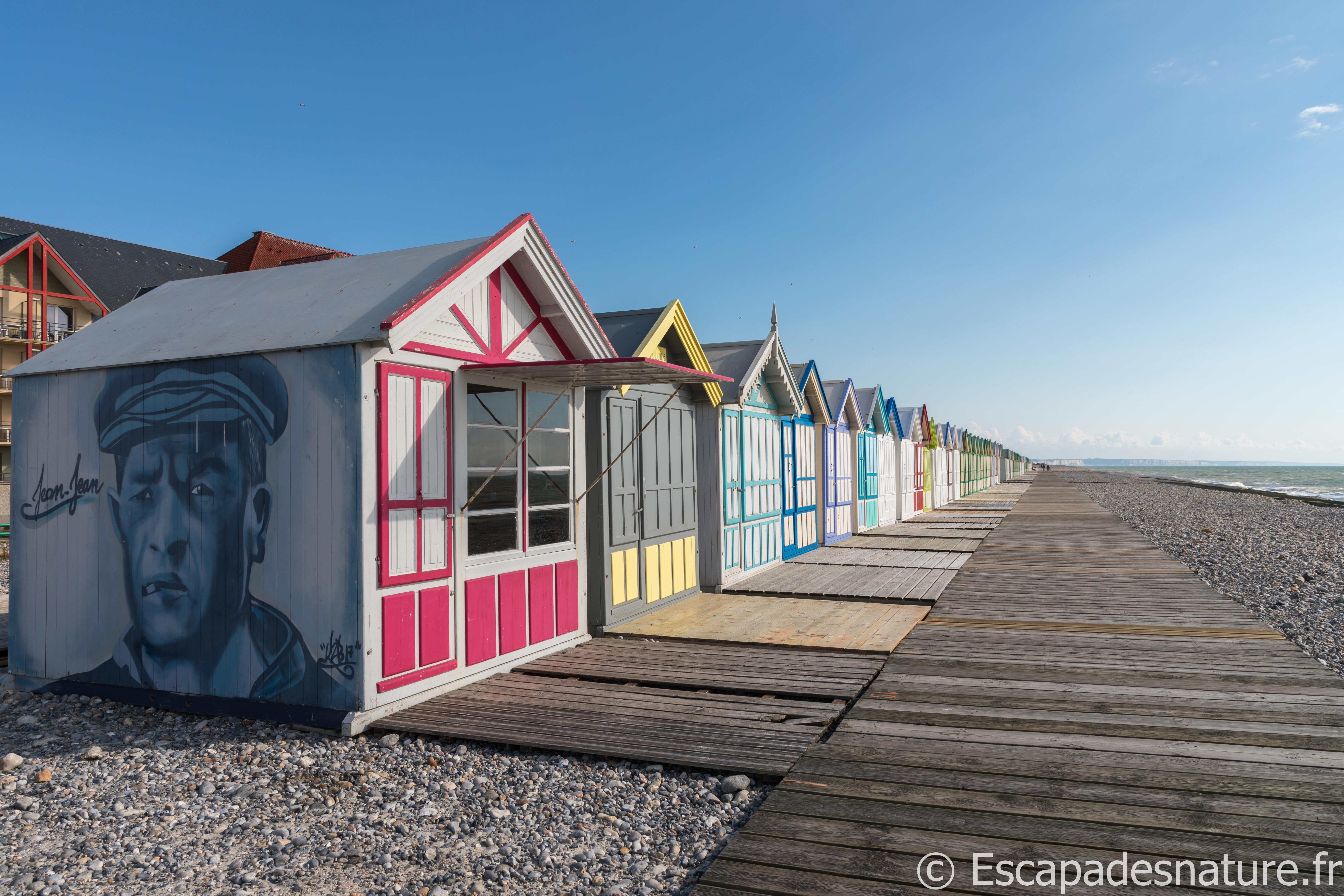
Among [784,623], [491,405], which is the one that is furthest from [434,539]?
[784,623]

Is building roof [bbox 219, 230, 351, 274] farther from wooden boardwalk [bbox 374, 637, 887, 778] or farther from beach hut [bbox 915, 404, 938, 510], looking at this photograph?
wooden boardwalk [bbox 374, 637, 887, 778]

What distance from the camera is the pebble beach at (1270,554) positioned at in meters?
7.34

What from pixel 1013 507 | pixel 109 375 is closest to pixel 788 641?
pixel 109 375

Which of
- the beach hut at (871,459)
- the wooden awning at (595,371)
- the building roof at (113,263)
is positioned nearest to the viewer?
the wooden awning at (595,371)

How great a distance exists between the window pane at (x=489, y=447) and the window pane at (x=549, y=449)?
15 cm

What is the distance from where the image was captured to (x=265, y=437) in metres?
4.80

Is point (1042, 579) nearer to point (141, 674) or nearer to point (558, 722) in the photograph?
point (558, 722)

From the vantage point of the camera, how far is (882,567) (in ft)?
37.1

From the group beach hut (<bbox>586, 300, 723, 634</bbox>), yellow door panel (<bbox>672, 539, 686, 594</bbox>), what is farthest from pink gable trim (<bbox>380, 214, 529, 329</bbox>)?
yellow door panel (<bbox>672, 539, 686, 594</bbox>)

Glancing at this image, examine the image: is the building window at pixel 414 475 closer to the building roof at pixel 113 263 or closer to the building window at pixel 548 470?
the building window at pixel 548 470

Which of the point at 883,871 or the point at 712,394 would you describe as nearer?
the point at 883,871

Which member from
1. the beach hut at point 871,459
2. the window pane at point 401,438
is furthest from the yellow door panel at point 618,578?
the beach hut at point 871,459

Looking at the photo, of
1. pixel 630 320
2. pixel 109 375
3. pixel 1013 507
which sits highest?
pixel 630 320

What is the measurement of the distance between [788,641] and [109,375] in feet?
17.9
